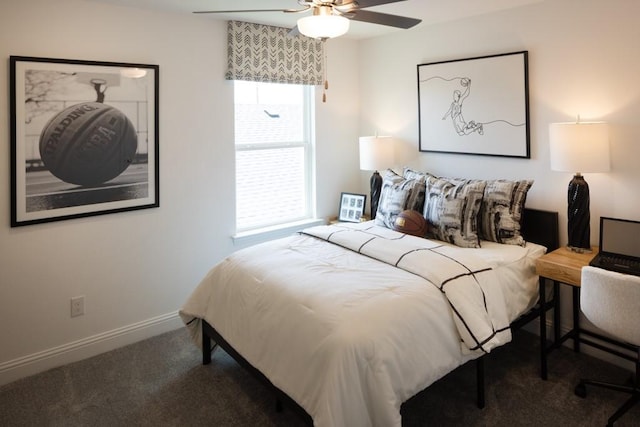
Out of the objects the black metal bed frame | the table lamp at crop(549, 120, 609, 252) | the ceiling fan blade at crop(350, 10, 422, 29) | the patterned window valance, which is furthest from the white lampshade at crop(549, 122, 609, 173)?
the patterned window valance

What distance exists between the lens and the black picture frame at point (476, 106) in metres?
3.14

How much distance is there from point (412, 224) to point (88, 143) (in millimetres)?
2226

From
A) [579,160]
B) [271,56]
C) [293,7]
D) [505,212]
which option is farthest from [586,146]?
[271,56]

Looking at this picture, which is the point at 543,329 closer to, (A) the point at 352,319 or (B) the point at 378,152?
(A) the point at 352,319

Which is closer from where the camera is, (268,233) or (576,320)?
(576,320)

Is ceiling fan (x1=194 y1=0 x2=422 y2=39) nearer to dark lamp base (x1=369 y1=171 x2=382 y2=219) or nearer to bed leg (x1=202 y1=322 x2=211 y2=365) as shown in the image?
dark lamp base (x1=369 y1=171 x2=382 y2=219)

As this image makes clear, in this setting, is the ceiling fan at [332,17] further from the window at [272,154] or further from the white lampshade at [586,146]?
the window at [272,154]

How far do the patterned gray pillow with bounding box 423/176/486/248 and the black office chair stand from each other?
81cm

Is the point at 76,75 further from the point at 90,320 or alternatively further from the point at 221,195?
the point at 90,320

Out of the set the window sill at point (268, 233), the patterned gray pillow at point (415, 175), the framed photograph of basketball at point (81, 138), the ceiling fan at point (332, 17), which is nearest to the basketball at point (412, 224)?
the patterned gray pillow at point (415, 175)

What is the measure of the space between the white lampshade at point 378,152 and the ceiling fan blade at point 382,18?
4.97ft

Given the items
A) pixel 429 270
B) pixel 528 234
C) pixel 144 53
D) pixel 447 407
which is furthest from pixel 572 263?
pixel 144 53

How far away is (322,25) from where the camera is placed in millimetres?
1810

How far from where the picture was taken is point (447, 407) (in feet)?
7.76
